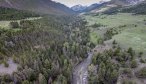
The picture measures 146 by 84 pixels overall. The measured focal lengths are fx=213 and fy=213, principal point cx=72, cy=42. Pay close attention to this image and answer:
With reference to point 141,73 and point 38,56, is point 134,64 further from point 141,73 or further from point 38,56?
point 38,56

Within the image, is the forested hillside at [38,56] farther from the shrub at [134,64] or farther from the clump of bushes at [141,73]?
the clump of bushes at [141,73]

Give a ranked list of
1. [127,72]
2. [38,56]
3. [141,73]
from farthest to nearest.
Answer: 1. [38,56]
2. [127,72]
3. [141,73]

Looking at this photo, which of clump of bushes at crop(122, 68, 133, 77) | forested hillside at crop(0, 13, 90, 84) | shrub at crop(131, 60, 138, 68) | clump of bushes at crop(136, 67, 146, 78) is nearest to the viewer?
forested hillside at crop(0, 13, 90, 84)

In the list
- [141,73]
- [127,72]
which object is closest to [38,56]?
[127,72]

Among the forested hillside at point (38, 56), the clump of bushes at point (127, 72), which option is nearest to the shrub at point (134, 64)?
the clump of bushes at point (127, 72)

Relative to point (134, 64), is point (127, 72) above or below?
below

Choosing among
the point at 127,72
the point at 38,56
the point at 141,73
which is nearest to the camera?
the point at 141,73

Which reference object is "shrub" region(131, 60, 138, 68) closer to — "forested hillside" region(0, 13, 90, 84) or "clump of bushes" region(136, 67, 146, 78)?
"clump of bushes" region(136, 67, 146, 78)

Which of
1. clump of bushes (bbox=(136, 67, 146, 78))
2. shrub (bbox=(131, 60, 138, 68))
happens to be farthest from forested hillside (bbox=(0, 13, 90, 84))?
clump of bushes (bbox=(136, 67, 146, 78))

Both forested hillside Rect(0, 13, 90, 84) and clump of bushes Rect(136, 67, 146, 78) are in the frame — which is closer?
forested hillside Rect(0, 13, 90, 84)

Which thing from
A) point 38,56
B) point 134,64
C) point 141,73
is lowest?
point 141,73

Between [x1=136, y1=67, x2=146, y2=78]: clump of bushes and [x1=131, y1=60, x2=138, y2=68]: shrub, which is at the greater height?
[x1=131, y1=60, x2=138, y2=68]: shrub

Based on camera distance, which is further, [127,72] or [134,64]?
[134,64]
